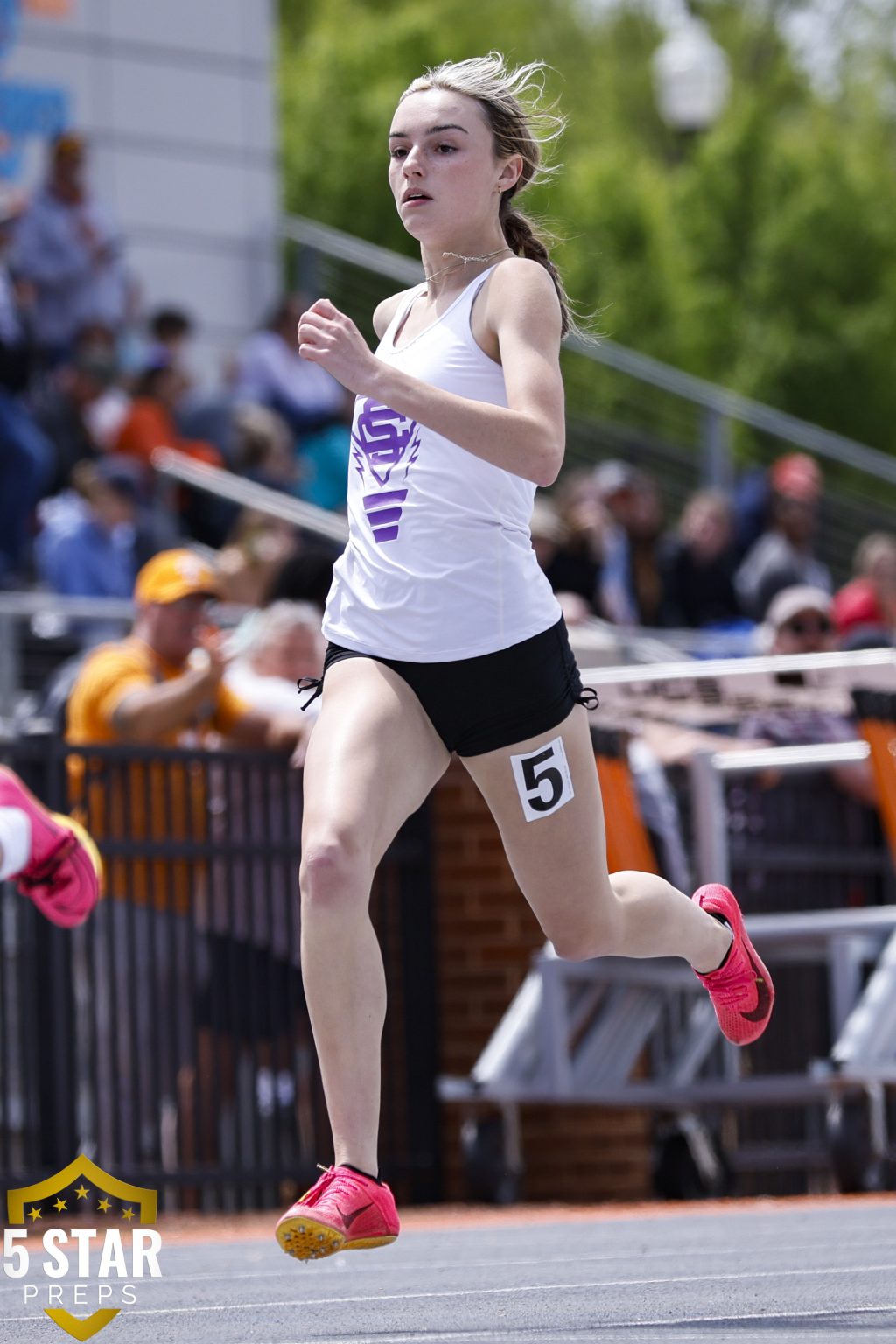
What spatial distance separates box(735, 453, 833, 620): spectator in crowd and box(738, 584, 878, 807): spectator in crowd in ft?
13.0

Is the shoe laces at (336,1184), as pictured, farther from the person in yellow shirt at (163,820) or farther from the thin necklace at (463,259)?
the person in yellow shirt at (163,820)

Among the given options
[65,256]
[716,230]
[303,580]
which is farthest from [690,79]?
[716,230]

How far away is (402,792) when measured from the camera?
457cm

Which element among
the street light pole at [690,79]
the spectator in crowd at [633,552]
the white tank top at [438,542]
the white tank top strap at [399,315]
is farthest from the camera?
the street light pole at [690,79]

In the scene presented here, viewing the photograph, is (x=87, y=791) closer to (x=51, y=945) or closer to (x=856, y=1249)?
(x=51, y=945)

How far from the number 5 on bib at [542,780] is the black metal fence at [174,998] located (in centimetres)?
377

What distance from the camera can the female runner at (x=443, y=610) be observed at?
4422 millimetres

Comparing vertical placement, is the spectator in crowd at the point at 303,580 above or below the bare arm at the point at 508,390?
below

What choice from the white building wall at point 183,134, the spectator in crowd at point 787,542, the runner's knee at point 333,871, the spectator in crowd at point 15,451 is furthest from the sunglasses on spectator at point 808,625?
the white building wall at point 183,134

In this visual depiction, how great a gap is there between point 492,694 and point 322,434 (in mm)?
10065

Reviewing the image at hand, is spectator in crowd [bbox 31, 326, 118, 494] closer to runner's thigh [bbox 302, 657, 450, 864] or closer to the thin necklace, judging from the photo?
the thin necklace

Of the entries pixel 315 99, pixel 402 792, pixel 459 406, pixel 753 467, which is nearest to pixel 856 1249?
pixel 402 792

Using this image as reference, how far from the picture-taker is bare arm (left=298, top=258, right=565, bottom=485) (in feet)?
14.4

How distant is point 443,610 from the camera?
15.1ft
